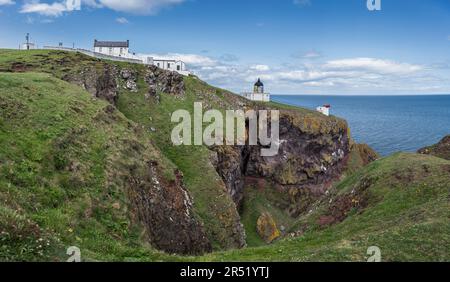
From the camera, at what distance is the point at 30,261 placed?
47.6ft

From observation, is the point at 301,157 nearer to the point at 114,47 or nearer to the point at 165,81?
the point at 165,81

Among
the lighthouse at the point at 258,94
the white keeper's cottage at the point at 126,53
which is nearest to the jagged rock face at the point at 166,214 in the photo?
the white keeper's cottage at the point at 126,53

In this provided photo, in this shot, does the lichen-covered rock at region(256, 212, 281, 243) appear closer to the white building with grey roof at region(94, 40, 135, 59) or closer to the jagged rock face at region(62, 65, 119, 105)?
the jagged rock face at region(62, 65, 119, 105)

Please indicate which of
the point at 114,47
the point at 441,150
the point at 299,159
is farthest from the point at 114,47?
the point at 441,150

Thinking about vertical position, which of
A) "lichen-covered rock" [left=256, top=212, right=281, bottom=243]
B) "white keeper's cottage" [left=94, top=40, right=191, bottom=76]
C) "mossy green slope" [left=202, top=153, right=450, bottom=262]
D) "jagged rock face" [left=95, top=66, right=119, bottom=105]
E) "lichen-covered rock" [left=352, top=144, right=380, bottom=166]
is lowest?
"lichen-covered rock" [left=256, top=212, right=281, bottom=243]

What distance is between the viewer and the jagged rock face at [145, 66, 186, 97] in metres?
87.7

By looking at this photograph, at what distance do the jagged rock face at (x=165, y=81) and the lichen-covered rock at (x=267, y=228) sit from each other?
112 ft

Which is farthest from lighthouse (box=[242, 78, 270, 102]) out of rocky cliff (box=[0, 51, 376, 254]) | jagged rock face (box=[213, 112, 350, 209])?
jagged rock face (box=[213, 112, 350, 209])

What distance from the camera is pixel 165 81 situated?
89.4 metres

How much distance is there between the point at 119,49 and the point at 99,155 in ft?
297

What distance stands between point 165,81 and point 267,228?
4054 cm

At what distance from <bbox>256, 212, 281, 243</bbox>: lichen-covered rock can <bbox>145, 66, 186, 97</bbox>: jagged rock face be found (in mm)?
34279

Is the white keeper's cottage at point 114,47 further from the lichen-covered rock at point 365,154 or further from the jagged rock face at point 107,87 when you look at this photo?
the lichen-covered rock at point 365,154
